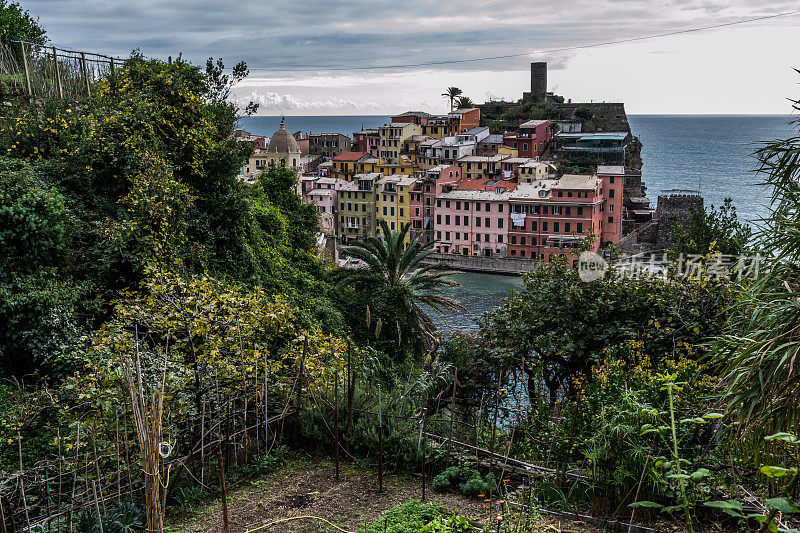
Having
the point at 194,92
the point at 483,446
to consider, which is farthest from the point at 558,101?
the point at 483,446

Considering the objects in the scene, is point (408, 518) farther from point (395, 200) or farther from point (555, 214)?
point (395, 200)

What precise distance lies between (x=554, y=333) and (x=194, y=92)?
7498mm

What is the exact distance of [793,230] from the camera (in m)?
2.72

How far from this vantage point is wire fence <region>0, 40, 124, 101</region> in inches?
452

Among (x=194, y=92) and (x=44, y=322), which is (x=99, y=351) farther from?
(x=194, y=92)

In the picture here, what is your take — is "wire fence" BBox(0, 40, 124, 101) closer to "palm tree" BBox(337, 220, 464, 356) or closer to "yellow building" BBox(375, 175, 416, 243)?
"palm tree" BBox(337, 220, 464, 356)

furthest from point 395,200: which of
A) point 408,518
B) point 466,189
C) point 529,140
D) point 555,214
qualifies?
point 408,518

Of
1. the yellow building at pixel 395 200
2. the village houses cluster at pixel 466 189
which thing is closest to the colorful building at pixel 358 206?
the village houses cluster at pixel 466 189

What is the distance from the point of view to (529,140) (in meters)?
64.0

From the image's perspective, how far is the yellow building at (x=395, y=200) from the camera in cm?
5062

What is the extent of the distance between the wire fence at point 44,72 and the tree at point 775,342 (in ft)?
39.8

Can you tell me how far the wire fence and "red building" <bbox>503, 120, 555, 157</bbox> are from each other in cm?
5339

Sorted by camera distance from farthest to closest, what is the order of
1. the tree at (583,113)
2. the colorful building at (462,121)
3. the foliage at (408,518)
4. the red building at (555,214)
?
the tree at (583,113), the colorful building at (462,121), the red building at (555,214), the foliage at (408,518)

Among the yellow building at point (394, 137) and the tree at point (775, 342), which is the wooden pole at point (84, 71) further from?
the yellow building at point (394, 137)
